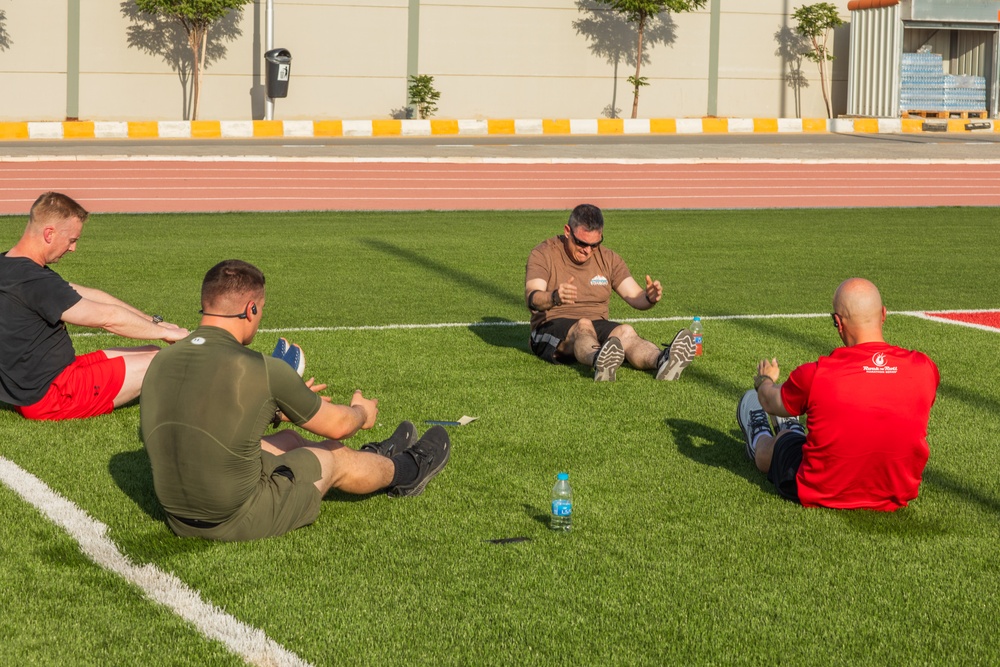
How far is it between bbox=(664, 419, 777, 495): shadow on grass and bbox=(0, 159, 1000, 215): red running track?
14.1m

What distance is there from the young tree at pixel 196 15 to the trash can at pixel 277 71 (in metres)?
1.74

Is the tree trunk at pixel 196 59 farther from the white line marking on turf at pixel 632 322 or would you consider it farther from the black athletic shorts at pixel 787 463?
the black athletic shorts at pixel 787 463

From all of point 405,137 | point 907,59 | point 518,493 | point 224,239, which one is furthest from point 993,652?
point 907,59

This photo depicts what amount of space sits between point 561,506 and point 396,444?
1.17m

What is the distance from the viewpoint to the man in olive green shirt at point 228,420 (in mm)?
5137

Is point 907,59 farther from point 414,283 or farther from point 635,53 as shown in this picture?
point 414,283

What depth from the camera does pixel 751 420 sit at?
23.2 ft

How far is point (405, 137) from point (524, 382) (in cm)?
2932

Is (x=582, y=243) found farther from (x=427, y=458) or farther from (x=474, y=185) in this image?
(x=474, y=185)

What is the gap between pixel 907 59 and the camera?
139ft

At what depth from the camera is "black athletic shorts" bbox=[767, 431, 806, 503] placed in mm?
6328

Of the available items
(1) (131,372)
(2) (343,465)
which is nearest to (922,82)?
(1) (131,372)

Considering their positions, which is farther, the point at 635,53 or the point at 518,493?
the point at 635,53

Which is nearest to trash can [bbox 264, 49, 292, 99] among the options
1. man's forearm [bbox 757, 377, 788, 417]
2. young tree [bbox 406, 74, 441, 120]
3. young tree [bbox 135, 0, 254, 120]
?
young tree [bbox 135, 0, 254, 120]
